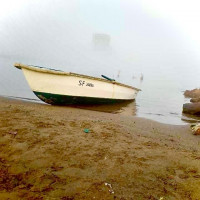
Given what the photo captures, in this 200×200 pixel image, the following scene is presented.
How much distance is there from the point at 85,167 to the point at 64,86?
661cm

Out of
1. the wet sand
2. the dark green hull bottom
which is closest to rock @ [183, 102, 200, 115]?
the dark green hull bottom

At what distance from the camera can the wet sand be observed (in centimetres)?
276

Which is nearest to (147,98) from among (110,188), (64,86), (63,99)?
(63,99)

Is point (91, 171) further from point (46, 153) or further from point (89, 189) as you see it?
point (46, 153)

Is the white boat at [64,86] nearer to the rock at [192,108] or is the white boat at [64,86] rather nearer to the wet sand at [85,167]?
the wet sand at [85,167]

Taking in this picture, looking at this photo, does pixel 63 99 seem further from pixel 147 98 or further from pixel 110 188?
pixel 147 98

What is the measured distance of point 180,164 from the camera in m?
3.90

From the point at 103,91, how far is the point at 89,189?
8705 mm

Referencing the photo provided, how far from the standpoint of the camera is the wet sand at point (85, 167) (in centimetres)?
276

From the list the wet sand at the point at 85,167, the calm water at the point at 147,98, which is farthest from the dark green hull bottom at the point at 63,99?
the wet sand at the point at 85,167

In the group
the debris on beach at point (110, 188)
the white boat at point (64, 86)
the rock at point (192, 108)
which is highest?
the white boat at point (64, 86)

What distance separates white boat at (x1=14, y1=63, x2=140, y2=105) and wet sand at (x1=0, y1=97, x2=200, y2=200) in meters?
4.42

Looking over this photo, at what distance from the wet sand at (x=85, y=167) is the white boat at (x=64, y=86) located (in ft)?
14.5

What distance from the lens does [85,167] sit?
3377mm
